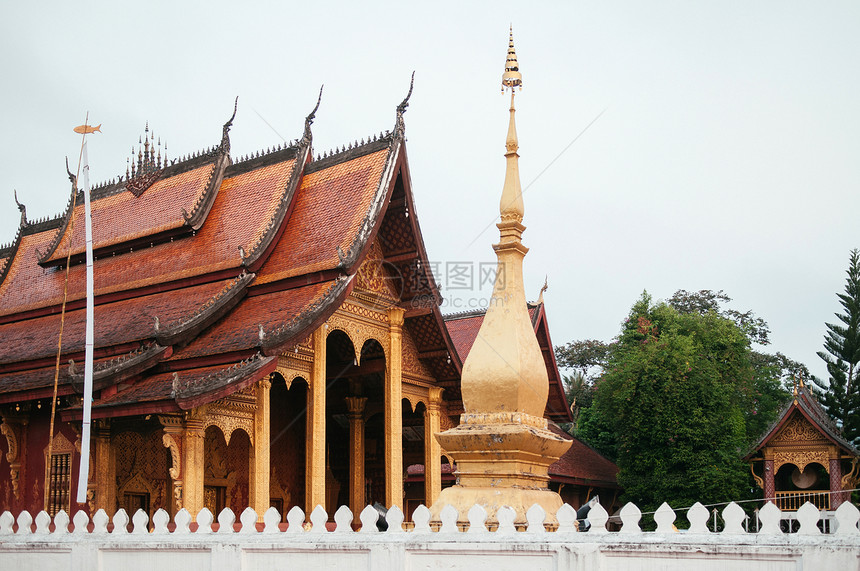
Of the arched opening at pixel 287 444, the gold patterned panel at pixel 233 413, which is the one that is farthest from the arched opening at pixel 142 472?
the arched opening at pixel 287 444

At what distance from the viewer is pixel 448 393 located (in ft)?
54.9

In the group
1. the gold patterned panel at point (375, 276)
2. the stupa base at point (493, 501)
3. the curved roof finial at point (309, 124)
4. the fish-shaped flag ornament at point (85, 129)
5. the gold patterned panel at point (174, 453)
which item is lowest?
the stupa base at point (493, 501)

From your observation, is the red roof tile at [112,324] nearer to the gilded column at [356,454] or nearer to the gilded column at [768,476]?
the gilded column at [356,454]

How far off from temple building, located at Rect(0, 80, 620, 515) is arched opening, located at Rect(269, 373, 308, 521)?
0.04 meters

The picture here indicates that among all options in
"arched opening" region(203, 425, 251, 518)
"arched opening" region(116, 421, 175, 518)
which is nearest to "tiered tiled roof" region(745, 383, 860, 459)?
"arched opening" region(203, 425, 251, 518)

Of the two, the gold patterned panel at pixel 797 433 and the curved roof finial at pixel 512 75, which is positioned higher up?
the curved roof finial at pixel 512 75

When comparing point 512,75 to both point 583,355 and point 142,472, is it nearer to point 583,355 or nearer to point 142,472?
point 142,472

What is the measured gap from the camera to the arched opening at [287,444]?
16.9m

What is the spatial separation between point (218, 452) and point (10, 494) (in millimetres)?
3318

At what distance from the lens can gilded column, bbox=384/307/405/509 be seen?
14.7m

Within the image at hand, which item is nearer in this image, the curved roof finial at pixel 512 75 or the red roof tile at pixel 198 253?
the curved roof finial at pixel 512 75

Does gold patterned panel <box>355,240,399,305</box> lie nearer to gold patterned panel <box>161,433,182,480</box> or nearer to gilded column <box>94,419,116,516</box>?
gold patterned panel <box>161,433,182,480</box>

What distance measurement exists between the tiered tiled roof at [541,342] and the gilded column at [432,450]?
1.48 metres

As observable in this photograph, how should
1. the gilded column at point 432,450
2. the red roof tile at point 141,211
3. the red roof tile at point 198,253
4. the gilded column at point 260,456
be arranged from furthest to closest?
the red roof tile at point 141,211 → the gilded column at point 432,450 → the red roof tile at point 198,253 → the gilded column at point 260,456
